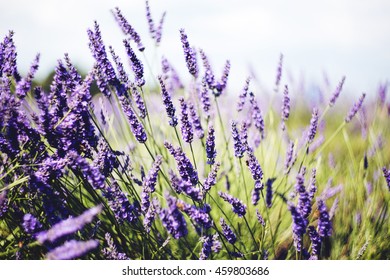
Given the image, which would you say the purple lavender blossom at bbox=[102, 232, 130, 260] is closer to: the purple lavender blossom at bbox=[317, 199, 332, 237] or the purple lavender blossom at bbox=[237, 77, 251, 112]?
the purple lavender blossom at bbox=[317, 199, 332, 237]

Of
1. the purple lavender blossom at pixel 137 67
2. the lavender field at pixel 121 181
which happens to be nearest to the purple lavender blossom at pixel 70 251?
the lavender field at pixel 121 181

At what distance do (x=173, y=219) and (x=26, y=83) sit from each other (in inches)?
19.3

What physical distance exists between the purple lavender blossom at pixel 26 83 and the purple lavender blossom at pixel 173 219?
445 mm

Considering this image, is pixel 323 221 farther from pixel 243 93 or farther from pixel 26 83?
pixel 26 83

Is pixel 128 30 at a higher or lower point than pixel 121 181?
higher

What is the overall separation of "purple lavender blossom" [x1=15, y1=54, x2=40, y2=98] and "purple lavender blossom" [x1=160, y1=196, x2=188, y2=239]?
1.46 feet

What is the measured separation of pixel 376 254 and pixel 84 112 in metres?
1.05

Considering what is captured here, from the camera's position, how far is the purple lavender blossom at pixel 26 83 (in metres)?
0.84

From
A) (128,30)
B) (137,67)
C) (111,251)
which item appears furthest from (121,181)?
(128,30)

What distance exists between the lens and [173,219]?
31.0 inches

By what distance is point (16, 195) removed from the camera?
966 millimetres

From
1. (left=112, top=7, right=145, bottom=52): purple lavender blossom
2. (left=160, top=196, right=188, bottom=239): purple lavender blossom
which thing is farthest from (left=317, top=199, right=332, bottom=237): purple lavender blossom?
(left=112, top=7, right=145, bottom=52): purple lavender blossom
